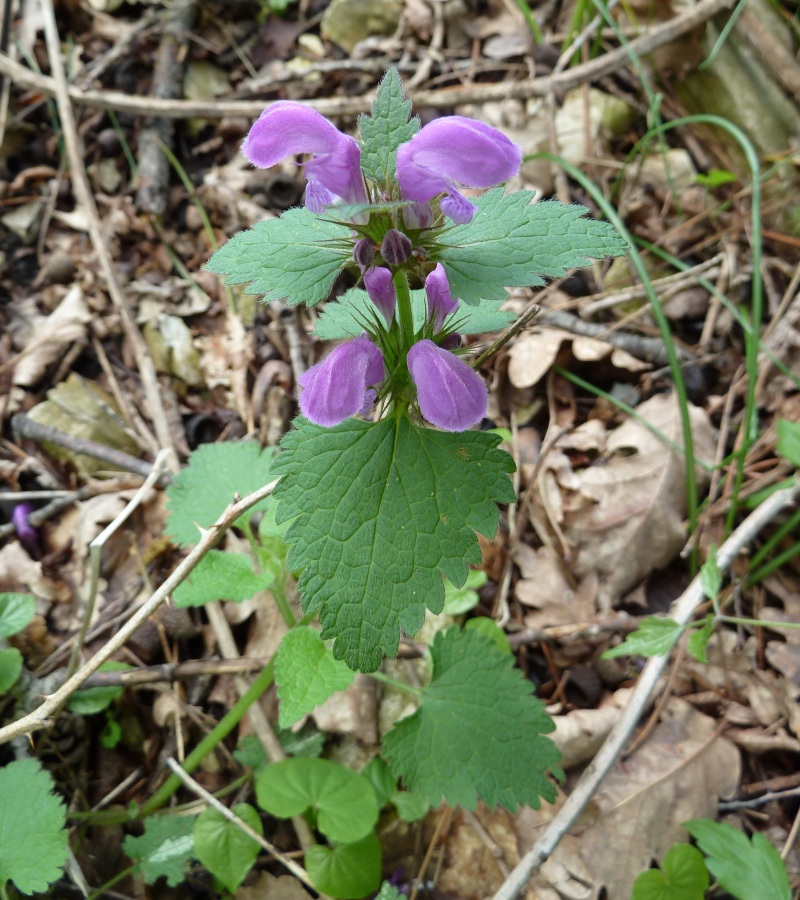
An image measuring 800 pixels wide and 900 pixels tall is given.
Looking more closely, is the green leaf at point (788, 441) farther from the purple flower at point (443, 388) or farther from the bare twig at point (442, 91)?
the bare twig at point (442, 91)

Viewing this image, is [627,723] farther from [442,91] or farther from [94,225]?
[442,91]

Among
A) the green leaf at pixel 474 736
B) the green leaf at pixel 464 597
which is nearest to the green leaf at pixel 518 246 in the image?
the green leaf at pixel 474 736

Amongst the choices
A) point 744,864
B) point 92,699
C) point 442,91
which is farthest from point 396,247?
point 442,91

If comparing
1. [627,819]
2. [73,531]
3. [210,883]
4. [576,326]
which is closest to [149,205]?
[73,531]

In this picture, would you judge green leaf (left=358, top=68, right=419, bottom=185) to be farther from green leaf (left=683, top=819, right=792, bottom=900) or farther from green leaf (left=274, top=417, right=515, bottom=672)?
green leaf (left=683, top=819, right=792, bottom=900)

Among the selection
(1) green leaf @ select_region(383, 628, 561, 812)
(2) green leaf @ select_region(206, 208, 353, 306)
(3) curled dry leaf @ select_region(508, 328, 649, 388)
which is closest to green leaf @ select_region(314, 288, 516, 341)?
(2) green leaf @ select_region(206, 208, 353, 306)

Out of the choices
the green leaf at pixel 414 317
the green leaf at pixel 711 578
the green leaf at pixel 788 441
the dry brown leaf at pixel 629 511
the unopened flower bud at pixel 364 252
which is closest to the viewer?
the unopened flower bud at pixel 364 252

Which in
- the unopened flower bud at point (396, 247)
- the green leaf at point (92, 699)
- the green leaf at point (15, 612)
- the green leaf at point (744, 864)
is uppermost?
the unopened flower bud at point (396, 247)
